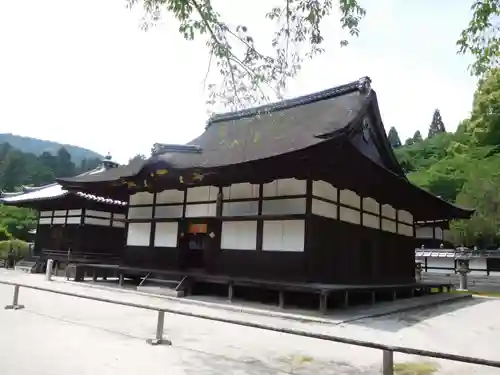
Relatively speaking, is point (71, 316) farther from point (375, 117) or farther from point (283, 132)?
point (375, 117)

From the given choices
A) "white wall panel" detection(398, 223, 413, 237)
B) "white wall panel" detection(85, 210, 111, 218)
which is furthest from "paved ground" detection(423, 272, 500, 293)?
"white wall panel" detection(85, 210, 111, 218)

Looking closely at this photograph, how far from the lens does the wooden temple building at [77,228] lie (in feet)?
65.4

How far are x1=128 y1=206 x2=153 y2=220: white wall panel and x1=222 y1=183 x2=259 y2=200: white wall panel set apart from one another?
3408mm

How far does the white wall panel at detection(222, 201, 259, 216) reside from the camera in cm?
1121

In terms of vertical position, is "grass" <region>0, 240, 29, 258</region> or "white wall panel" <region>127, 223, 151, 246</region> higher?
"white wall panel" <region>127, 223, 151, 246</region>

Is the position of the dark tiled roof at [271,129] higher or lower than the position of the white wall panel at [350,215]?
higher

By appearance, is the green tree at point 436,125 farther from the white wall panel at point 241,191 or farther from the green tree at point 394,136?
the white wall panel at point 241,191

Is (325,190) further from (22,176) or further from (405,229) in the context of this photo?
(22,176)

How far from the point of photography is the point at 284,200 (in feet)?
35.1

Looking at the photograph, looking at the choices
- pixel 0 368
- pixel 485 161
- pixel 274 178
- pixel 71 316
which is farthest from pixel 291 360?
pixel 485 161

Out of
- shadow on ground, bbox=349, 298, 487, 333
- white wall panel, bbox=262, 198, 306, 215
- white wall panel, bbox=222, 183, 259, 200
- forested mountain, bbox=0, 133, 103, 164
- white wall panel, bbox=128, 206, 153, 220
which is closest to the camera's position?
shadow on ground, bbox=349, 298, 487, 333

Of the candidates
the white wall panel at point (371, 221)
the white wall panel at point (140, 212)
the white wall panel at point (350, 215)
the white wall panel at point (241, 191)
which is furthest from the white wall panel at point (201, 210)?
the white wall panel at point (371, 221)

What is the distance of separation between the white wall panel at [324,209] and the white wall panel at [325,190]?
16 cm

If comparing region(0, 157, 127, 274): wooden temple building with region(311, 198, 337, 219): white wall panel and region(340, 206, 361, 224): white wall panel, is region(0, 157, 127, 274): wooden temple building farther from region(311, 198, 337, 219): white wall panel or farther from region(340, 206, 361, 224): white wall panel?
region(311, 198, 337, 219): white wall panel
